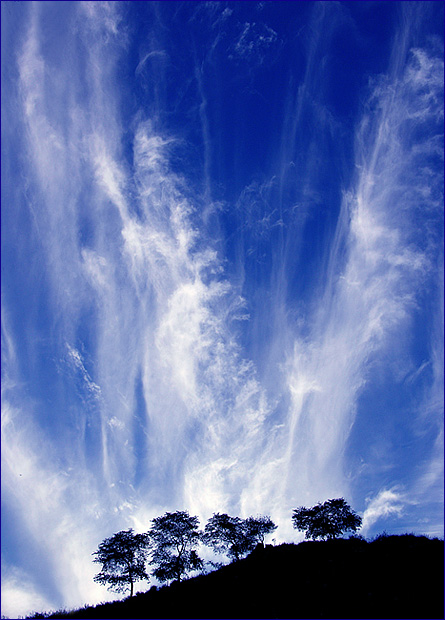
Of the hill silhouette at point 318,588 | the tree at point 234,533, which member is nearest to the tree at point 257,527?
the tree at point 234,533

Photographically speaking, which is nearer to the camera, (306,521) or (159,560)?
(159,560)

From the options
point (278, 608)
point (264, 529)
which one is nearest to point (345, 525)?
point (264, 529)

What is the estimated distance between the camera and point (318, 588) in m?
27.1

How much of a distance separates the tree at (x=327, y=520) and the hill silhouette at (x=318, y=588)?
33.1m

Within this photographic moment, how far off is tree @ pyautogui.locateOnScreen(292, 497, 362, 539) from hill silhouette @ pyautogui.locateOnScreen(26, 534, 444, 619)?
3314 centimetres

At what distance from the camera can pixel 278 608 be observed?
25109 mm

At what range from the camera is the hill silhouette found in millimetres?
23312

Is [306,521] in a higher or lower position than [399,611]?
higher

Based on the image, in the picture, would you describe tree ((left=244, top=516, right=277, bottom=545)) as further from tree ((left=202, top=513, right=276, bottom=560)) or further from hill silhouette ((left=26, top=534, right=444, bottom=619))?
hill silhouette ((left=26, top=534, right=444, bottom=619))

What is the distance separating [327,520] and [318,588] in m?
50.0

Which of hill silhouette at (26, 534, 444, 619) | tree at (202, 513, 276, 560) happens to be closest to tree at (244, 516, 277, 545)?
tree at (202, 513, 276, 560)

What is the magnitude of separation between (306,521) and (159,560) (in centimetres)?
2992

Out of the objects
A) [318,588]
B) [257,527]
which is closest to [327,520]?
[257,527]

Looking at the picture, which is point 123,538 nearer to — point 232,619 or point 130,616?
point 130,616
